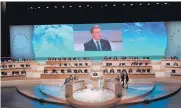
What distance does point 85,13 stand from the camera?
15.4 meters

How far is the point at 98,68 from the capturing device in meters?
14.1

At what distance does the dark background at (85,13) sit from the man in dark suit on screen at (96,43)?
0.58m

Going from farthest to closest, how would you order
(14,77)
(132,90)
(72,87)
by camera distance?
(14,77)
(132,90)
(72,87)

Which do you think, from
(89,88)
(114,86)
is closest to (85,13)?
(89,88)

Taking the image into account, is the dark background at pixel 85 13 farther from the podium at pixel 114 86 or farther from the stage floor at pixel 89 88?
the podium at pixel 114 86

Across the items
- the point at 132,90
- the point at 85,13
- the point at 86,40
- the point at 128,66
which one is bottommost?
the point at 132,90

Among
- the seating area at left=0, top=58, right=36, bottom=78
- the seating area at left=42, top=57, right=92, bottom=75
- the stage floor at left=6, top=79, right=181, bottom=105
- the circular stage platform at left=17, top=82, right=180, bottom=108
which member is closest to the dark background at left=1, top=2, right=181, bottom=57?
the seating area at left=0, top=58, right=36, bottom=78

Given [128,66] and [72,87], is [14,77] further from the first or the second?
[128,66]

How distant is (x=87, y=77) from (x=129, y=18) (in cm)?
511

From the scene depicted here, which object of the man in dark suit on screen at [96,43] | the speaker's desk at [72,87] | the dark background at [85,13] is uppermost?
the dark background at [85,13]

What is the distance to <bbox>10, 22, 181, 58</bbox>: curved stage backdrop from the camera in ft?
51.2

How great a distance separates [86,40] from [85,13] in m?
1.58

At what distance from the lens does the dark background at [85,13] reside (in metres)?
15.1

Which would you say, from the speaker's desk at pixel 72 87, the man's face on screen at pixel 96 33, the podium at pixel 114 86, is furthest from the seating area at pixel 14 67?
the podium at pixel 114 86
